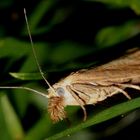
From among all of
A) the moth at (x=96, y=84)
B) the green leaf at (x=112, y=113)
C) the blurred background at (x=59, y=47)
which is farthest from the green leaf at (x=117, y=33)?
the green leaf at (x=112, y=113)

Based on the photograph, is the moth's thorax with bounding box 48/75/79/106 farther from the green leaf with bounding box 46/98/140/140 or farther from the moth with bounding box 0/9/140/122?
the green leaf with bounding box 46/98/140/140

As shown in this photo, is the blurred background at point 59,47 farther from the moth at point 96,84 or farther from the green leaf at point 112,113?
the green leaf at point 112,113

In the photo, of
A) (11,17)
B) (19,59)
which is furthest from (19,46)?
(11,17)

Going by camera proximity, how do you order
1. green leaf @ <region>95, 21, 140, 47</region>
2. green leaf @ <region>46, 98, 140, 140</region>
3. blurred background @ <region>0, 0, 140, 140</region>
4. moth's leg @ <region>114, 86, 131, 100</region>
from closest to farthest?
green leaf @ <region>46, 98, 140, 140</region>
moth's leg @ <region>114, 86, 131, 100</region>
blurred background @ <region>0, 0, 140, 140</region>
green leaf @ <region>95, 21, 140, 47</region>

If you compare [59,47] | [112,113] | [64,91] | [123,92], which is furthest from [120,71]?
[112,113]

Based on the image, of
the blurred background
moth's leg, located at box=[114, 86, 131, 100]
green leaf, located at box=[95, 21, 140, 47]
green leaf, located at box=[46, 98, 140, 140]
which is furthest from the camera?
green leaf, located at box=[95, 21, 140, 47]


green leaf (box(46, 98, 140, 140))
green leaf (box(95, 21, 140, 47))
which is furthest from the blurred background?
green leaf (box(46, 98, 140, 140))
